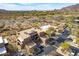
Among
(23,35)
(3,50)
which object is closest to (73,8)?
(23,35)

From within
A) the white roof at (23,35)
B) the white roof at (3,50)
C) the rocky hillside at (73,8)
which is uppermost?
the rocky hillside at (73,8)

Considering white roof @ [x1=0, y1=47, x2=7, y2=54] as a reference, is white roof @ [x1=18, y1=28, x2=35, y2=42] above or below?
above

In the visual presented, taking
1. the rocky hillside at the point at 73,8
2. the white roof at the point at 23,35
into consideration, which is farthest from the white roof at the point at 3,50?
the rocky hillside at the point at 73,8

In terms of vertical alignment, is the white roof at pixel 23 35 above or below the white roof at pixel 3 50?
above

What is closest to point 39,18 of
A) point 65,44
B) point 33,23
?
point 33,23

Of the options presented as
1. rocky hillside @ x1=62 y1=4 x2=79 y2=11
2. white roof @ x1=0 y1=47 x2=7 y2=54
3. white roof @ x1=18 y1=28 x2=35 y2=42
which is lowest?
Answer: white roof @ x1=0 y1=47 x2=7 y2=54

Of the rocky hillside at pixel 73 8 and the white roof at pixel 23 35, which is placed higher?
the rocky hillside at pixel 73 8

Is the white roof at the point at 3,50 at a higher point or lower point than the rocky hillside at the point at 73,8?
lower

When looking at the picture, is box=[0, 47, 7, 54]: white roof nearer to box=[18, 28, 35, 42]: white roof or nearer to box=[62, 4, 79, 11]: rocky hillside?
box=[18, 28, 35, 42]: white roof

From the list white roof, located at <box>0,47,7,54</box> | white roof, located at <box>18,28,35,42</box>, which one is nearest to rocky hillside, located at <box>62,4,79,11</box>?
white roof, located at <box>18,28,35,42</box>

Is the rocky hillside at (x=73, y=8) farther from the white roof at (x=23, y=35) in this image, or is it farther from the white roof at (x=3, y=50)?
the white roof at (x=3, y=50)

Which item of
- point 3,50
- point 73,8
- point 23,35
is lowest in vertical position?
point 3,50

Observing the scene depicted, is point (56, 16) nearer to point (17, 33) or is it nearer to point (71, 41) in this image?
point (71, 41)

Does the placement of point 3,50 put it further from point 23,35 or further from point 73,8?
point 73,8
